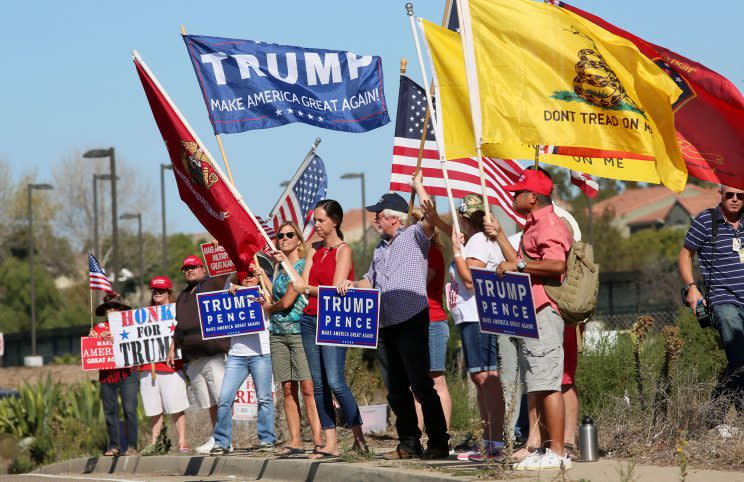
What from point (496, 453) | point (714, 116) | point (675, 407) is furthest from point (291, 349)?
point (714, 116)

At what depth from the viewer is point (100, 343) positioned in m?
14.1

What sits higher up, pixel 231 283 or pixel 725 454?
pixel 231 283

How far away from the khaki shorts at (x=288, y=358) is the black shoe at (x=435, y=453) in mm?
1790

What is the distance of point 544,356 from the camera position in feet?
29.7

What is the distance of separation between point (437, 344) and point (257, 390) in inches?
86.6

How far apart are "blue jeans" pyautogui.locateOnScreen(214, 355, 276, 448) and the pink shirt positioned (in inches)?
163

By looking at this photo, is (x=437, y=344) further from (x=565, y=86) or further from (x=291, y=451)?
(x=565, y=86)

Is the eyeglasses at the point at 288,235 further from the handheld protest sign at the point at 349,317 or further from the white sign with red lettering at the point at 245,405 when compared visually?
the white sign with red lettering at the point at 245,405

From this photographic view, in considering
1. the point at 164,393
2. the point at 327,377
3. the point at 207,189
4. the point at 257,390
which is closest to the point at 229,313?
the point at 257,390

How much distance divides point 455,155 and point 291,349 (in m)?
2.72

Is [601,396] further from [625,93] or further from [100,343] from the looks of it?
[100,343]

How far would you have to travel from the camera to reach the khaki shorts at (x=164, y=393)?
14102mm

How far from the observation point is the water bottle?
374 inches

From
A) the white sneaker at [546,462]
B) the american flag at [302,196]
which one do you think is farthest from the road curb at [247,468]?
the american flag at [302,196]
